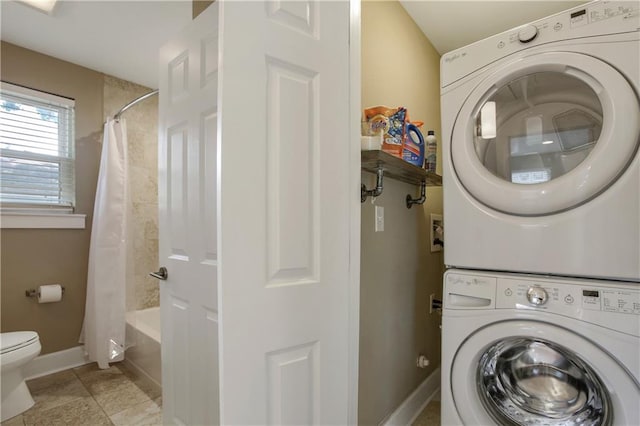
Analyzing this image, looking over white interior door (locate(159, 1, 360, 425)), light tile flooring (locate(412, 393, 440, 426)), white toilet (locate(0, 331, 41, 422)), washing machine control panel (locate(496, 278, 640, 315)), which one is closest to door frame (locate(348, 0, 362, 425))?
white interior door (locate(159, 1, 360, 425))

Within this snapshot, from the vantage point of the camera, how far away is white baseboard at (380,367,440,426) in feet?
5.05

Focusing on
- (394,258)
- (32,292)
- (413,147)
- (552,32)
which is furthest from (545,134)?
(32,292)

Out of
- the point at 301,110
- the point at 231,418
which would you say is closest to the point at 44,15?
the point at 301,110

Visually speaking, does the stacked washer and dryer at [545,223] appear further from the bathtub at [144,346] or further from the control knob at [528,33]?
the bathtub at [144,346]

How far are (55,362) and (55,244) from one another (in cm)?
86

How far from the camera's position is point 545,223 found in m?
0.97

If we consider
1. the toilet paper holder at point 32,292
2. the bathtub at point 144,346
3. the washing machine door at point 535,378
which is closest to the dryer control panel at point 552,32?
the washing machine door at point 535,378

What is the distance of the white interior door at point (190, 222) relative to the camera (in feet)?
4.54

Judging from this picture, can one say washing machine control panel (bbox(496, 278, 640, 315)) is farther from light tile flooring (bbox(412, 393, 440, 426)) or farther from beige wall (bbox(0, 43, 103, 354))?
beige wall (bbox(0, 43, 103, 354))

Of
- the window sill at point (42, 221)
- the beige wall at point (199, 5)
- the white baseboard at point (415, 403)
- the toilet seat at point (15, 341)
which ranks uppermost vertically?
the beige wall at point (199, 5)

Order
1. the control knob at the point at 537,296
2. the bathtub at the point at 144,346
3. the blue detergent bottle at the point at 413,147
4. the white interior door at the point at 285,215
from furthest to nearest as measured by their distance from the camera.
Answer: the bathtub at the point at 144,346 < the blue detergent bottle at the point at 413,147 < the control knob at the point at 537,296 < the white interior door at the point at 285,215

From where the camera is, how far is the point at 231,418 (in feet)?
2.68

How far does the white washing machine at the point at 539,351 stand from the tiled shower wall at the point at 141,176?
97.5 inches

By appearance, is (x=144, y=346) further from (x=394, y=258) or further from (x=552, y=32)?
(x=552, y=32)
